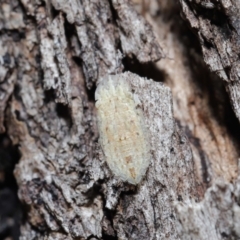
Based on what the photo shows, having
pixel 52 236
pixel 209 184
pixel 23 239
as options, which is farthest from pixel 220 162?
pixel 23 239

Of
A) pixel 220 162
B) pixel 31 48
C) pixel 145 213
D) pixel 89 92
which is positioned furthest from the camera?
pixel 31 48

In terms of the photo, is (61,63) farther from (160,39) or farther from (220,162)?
(220,162)

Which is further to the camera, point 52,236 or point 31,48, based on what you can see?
point 31,48
